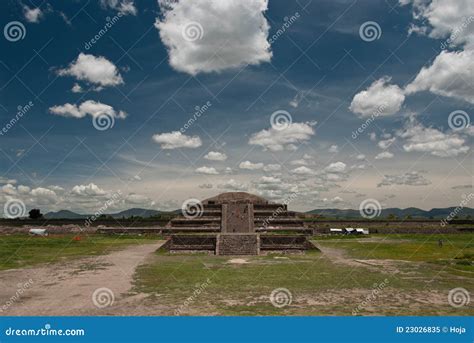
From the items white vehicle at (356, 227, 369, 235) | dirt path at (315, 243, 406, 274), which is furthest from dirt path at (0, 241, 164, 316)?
white vehicle at (356, 227, 369, 235)

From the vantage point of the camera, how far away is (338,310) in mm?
9461

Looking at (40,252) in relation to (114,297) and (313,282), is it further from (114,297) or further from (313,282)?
(313,282)

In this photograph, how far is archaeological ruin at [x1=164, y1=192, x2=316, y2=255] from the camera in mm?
23438

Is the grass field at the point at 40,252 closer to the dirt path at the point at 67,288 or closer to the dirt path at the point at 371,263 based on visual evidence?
the dirt path at the point at 67,288

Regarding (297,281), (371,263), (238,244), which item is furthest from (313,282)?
(238,244)

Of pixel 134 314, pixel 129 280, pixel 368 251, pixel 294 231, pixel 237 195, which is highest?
pixel 237 195

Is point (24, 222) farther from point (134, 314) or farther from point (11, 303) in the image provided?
point (134, 314)

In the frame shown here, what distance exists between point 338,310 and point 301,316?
126 cm

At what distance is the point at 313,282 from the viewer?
13.4m

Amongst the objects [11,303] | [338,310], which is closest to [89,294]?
[11,303]

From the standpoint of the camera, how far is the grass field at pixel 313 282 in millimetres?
9734

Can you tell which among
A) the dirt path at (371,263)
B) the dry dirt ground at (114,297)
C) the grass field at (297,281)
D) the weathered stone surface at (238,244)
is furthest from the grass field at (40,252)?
the dirt path at (371,263)

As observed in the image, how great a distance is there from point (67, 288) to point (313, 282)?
28.5 ft

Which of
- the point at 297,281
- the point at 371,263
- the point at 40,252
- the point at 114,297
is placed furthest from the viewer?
the point at 40,252
